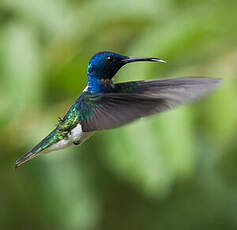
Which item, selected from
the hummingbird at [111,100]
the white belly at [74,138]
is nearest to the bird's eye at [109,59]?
the hummingbird at [111,100]

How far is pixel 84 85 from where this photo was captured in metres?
1.61

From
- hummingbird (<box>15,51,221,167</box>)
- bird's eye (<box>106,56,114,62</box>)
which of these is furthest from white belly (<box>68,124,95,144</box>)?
bird's eye (<box>106,56,114,62</box>)

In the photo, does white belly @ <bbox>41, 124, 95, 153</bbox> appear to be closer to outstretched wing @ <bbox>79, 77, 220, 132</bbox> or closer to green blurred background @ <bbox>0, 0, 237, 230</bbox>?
outstretched wing @ <bbox>79, 77, 220, 132</bbox>

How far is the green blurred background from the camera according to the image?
5.24 feet

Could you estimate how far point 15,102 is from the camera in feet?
5.16

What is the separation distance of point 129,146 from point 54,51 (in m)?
0.48

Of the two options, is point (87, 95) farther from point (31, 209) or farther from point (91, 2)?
point (31, 209)

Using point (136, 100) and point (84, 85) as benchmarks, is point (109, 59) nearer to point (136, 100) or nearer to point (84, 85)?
point (136, 100)

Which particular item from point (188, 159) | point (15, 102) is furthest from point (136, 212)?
point (15, 102)

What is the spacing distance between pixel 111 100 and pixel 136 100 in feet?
0.16

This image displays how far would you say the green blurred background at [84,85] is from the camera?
5.24ft

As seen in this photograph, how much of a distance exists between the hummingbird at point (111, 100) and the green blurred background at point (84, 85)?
674 mm

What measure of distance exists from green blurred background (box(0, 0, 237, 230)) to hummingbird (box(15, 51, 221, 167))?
2.21 ft

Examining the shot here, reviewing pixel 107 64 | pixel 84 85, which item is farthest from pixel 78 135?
pixel 84 85
